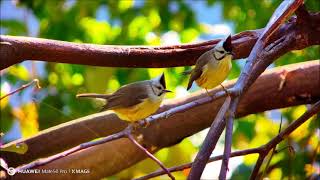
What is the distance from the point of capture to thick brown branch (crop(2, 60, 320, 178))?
2.06 m

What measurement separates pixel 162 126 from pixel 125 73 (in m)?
0.62

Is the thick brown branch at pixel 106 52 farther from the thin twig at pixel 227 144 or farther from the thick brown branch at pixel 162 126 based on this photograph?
the thin twig at pixel 227 144

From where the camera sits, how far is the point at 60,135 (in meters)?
2.10

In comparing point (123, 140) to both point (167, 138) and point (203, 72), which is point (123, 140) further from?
point (203, 72)

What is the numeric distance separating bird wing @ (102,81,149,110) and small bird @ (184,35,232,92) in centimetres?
14

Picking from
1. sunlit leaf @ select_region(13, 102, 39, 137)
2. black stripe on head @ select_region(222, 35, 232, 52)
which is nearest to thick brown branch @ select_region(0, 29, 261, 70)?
black stripe on head @ select_region(222, 35, 232, 52)

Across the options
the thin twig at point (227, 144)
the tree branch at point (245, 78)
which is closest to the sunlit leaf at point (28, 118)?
the tree branch at point (245, 78)

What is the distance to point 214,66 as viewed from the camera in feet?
5.34

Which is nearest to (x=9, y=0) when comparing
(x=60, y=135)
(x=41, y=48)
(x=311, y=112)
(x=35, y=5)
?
(x=35, y=5)

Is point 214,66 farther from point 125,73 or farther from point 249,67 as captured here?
point 125,73

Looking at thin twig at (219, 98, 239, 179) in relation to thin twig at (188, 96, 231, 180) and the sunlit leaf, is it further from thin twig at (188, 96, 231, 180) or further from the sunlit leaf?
the sunlit leaf

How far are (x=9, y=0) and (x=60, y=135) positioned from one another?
1.38 m

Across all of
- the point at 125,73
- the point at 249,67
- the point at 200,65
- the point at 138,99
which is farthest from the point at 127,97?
the point at 125,73

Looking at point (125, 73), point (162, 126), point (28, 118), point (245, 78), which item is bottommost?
point (245, 78)
